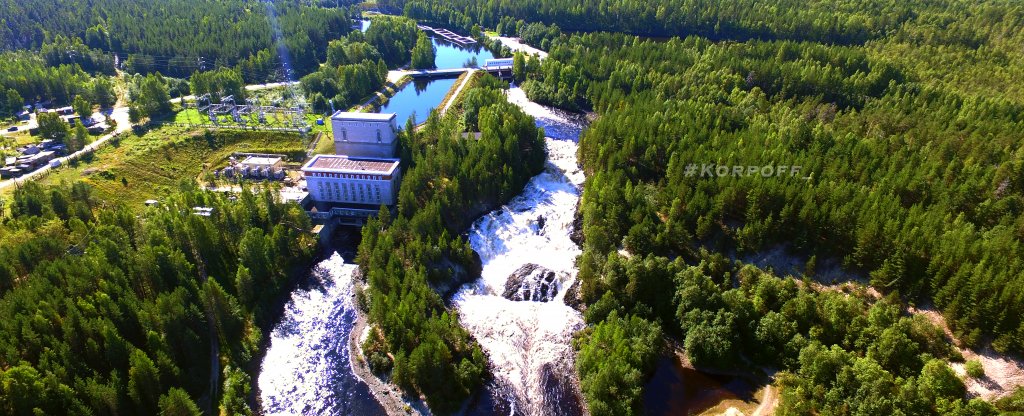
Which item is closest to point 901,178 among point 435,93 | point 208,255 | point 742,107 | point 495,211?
point 742,107

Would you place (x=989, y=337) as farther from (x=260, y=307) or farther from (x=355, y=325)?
(x=260, y=307)

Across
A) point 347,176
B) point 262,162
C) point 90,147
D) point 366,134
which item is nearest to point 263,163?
point 262,162

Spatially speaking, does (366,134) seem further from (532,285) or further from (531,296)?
(531,296)

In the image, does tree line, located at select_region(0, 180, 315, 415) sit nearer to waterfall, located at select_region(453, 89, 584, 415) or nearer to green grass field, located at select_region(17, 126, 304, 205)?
green grass field, located at select_region(17, 126, 304, 205)

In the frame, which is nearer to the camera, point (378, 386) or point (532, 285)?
point (378, 386)

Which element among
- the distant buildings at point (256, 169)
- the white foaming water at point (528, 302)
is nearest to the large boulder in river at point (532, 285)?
the white foaming water at point (528, 302)

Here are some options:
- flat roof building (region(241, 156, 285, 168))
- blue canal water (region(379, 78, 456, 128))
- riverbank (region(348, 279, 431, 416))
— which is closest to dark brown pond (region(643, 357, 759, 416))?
riverbank (region(348, 279, 431, 416))
